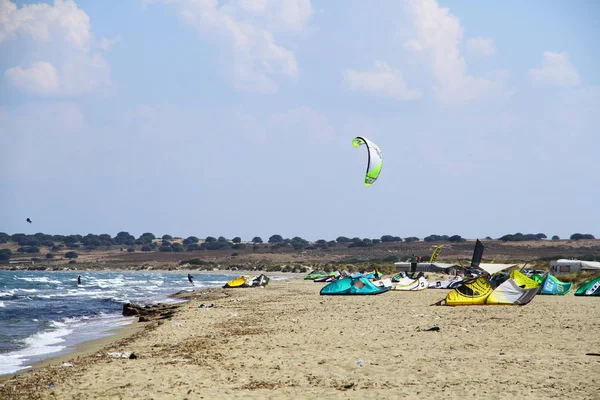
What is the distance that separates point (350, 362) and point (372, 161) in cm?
1562

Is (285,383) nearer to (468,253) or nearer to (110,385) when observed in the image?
(110,385)

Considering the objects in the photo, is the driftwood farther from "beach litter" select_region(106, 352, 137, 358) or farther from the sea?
"beach litter" select_region(106, 352, 137, 358)

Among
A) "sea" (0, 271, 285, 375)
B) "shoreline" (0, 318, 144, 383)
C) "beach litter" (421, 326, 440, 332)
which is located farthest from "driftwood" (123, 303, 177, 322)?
"beach litter" (421, 326, 440, 332)

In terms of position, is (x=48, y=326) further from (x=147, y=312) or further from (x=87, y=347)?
(x=87, y=347)

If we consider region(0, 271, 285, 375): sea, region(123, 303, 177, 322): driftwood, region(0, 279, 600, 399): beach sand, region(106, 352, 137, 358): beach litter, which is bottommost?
region(0, 271, 285, 375): sea

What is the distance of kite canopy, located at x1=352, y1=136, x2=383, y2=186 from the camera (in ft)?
82.8

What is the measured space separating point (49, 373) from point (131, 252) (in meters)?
144

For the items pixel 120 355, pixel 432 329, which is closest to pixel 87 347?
pixel 120 355

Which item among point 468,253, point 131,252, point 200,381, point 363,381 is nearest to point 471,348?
point 363,381

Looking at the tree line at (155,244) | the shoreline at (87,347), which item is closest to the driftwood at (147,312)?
the shoreline at (87,347)

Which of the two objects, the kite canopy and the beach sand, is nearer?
the beach sand

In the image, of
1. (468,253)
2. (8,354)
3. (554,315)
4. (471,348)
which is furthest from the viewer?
(468,253)

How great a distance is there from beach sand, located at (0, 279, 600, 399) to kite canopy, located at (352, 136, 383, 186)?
28.7ft

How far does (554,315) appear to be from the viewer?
17031 mm
